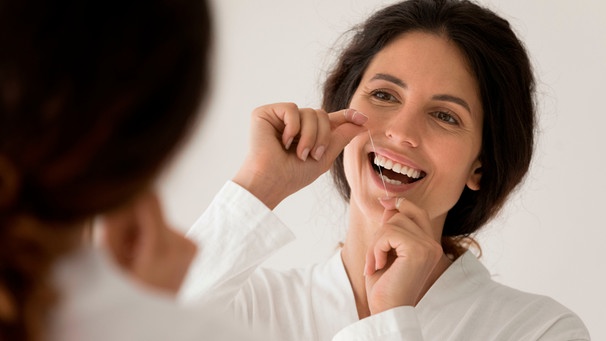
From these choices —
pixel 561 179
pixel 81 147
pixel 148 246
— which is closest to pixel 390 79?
pixel 561 179

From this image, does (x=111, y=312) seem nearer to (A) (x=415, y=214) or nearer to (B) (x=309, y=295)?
(A) (x=415, y=214)

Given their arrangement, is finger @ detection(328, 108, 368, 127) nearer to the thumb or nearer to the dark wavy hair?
the thumb

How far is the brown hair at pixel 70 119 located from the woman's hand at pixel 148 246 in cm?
7

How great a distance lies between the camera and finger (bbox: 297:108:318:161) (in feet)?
5.77

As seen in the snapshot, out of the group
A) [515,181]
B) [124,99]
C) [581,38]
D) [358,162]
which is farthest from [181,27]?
[581,38]

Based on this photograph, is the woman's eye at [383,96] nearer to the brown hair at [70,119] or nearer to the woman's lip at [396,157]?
the woman's lip at [396,157]

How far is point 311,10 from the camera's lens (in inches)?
129

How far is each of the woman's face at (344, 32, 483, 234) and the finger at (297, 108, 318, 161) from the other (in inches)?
9.6

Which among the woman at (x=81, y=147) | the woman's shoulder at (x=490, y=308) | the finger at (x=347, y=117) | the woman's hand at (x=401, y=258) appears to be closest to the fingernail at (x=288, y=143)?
the finger at (x=347, y=117)

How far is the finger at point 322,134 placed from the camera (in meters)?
1.77

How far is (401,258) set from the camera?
1.72 meters

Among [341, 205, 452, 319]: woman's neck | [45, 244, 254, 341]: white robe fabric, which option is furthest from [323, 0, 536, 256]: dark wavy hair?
[45, 244, 254, 341]: white robe fabric

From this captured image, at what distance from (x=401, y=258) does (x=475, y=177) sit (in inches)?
19.7

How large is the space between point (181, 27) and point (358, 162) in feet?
4.53
